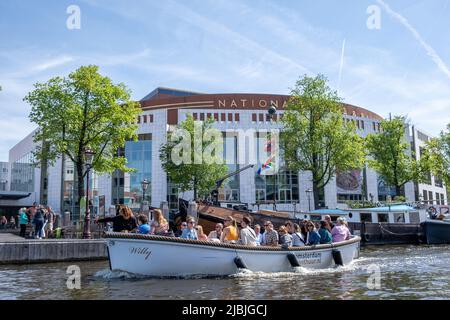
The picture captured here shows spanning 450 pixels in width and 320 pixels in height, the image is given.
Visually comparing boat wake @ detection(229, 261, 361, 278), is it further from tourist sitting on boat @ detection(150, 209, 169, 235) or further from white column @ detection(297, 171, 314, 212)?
white column @ detection(297, 171, 314, 212)

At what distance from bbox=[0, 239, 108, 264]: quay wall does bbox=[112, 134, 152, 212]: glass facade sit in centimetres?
3399

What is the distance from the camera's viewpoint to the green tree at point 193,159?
3919 centimetres

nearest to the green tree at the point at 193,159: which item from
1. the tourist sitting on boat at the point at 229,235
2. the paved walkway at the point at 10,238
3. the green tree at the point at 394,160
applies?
the green tree at the point at 394,160

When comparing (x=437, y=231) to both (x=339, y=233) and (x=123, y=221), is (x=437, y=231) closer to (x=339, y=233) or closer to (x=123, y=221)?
(x=339, y=233)

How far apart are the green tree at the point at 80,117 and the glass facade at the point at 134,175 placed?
2409 cm

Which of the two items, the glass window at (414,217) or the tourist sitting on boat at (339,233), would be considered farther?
the glass window at (414,217)

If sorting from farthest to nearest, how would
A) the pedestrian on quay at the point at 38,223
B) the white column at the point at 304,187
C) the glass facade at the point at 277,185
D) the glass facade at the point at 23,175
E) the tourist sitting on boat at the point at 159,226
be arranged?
the glass facade at the point at 23,175, the white column at the point at 304,187, the glass facade at the point at 277,185, the pedestrian on quay at the point at 38,223, the tourist sitting on boat at the point at 159,226

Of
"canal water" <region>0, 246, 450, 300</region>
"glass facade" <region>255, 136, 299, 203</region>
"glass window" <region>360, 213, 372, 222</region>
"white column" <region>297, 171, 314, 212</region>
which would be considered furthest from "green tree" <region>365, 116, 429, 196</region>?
"canal water" <region>0, 246, 450, 300</region>

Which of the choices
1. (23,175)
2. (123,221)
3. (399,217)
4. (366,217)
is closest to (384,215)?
(399,217)

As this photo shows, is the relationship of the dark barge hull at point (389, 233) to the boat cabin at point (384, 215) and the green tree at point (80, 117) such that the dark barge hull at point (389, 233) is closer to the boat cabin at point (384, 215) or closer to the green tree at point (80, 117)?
the boat cabin at point (384, 215)

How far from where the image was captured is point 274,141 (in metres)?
39.0

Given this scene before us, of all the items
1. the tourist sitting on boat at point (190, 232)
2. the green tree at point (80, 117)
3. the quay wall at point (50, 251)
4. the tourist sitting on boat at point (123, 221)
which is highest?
the green tree at point (80, 117)
